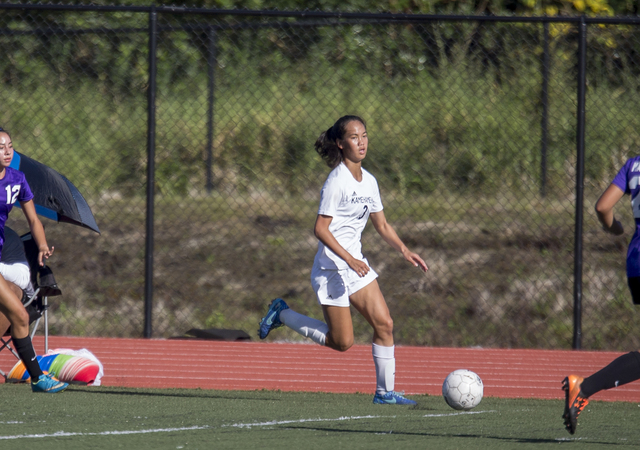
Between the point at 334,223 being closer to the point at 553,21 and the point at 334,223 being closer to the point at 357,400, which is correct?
the point at 357,400

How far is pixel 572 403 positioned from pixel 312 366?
3.84 m

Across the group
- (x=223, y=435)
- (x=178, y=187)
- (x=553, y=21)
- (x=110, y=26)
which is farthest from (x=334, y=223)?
(x=110, y=26)

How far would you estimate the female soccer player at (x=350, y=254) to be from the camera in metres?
6.17

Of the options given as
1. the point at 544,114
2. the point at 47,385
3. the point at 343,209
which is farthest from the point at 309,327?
the point at 544,114

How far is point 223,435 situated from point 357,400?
1.95 metres

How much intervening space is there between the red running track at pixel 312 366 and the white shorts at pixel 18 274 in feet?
3.50

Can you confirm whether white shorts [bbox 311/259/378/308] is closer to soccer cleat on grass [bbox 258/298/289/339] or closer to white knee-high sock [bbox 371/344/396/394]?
white knee-high sock [bbox 371/344/396/394]

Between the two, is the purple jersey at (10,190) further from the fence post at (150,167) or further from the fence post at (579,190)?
the fence post at (579,190)

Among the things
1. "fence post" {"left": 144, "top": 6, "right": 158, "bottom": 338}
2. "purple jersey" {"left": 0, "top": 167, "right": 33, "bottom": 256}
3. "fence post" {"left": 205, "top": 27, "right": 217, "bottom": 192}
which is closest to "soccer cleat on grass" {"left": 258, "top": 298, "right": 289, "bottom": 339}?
"purple jersey" {"left": 0, "top": 167, "right": 33, "bottom": 256}

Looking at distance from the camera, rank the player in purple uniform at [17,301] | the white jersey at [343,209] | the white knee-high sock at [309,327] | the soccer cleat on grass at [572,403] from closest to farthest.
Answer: the soccer cleat on grass at [572,403], the white jersey at [343,209], the player in purple uniform at [17,301], the white knee-high sock at [309,327]

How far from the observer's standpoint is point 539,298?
34.8ft

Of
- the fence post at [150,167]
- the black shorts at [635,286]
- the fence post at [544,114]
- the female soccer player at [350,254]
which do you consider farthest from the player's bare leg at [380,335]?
the fence post at [544,114]

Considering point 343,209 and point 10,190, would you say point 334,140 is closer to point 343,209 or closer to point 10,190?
point 343,209

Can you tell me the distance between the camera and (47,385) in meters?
6.57
